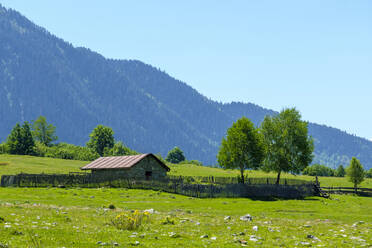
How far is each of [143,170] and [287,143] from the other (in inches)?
1129

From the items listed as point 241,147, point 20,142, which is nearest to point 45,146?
point 20,142

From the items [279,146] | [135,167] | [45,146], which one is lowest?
[135,167]

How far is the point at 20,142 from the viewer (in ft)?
460

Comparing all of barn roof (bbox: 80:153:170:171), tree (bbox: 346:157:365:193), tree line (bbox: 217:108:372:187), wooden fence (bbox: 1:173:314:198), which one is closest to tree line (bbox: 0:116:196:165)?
barn roof (bbox: 80:153:170:171)

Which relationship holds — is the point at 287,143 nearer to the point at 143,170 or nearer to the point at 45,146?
the point at 143,170

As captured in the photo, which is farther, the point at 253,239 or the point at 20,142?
the point at 20,142

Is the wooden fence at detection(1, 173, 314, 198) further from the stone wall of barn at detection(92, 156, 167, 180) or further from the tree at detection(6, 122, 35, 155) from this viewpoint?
the tree at detection(6, 122, 35, 155)

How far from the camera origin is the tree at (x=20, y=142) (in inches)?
5472

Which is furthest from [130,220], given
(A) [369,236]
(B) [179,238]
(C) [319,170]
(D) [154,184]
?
(C) [319,170]

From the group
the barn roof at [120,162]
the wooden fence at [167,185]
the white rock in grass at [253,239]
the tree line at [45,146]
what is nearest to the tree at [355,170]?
the wooden fence at [167,185]

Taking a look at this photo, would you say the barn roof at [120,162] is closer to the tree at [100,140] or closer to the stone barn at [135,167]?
the stone barn at [135,167]

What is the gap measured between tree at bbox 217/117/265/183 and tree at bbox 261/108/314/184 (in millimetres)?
5839

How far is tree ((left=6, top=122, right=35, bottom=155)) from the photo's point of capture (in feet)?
456

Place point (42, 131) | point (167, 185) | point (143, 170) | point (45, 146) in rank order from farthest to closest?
point (42, 131) → point (45, 146) → point (143, 170) → point (167, 185)
